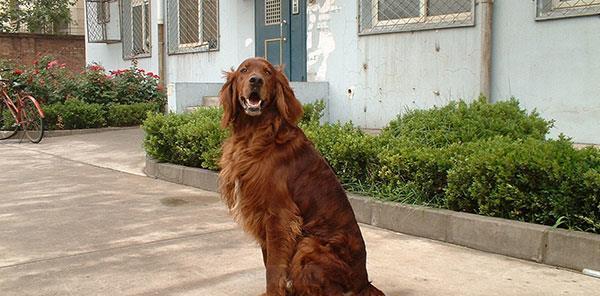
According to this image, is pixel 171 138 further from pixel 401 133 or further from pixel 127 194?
pixel 401 133

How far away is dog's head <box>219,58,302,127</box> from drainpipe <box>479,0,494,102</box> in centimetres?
558

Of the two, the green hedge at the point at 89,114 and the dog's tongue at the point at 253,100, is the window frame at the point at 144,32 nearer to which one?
the green hedge at the point at 89,114

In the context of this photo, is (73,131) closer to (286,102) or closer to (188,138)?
(188,138)

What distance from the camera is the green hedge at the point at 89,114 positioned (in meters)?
13.3

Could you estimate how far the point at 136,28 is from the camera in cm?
1728

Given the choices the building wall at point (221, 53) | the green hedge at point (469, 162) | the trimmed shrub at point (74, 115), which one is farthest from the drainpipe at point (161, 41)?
the green hedge at point (469, 162)

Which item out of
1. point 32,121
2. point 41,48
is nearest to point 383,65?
point 32,121

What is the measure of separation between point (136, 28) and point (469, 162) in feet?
46.5

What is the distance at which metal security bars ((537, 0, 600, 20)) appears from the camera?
285 inches

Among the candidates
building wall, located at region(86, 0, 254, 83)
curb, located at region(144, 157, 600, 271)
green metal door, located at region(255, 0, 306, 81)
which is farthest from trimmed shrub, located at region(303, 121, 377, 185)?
building wall, located at region(86, 0, 254, 83)

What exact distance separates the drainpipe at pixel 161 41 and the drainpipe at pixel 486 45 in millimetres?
9291

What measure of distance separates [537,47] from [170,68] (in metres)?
9.91

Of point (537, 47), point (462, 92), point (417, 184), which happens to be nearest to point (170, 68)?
point (462, 92)

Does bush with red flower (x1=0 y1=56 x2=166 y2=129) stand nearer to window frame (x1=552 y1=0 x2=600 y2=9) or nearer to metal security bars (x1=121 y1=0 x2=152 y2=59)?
metal security bars (x1=121 y1=0 x2=152 y2=59)
